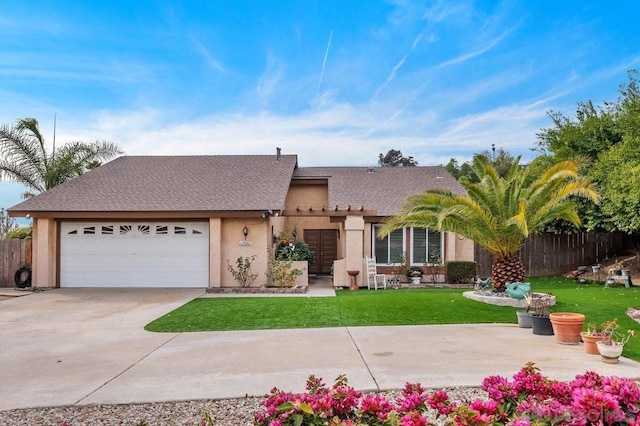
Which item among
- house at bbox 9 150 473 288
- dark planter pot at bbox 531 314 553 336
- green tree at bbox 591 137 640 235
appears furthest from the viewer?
house at bbox 9 150 473 288

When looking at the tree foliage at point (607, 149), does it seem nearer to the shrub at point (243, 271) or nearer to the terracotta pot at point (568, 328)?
the terracotta pot at point (568, 328)

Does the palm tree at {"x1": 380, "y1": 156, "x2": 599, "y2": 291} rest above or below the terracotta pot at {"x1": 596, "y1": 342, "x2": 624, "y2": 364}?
above

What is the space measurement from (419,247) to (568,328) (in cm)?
971

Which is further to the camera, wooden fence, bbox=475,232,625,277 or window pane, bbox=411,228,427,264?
wooden fence, bbox=475,232,625,277

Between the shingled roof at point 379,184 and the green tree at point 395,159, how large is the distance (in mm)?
24830

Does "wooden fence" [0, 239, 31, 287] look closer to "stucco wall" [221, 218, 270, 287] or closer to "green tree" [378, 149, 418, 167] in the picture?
"stucco wall" [221, 218, 270, 287]

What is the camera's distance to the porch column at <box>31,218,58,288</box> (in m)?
15.4

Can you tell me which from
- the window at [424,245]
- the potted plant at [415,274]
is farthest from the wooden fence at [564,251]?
the potted plant at [415,274]

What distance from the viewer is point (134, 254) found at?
623 inches

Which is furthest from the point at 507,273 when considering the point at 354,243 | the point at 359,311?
the point at 354,243

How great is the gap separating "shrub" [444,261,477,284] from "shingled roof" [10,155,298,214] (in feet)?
21.3

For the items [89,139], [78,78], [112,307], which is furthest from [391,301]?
[89,139]

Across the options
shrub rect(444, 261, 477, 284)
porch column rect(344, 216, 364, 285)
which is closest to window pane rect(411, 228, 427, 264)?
shrub rect(444, 261, 477, 284)

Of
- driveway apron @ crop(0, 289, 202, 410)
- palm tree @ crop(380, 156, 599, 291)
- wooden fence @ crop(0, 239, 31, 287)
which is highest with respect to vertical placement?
palm tree @ crop(380, 156, 599, 291)
